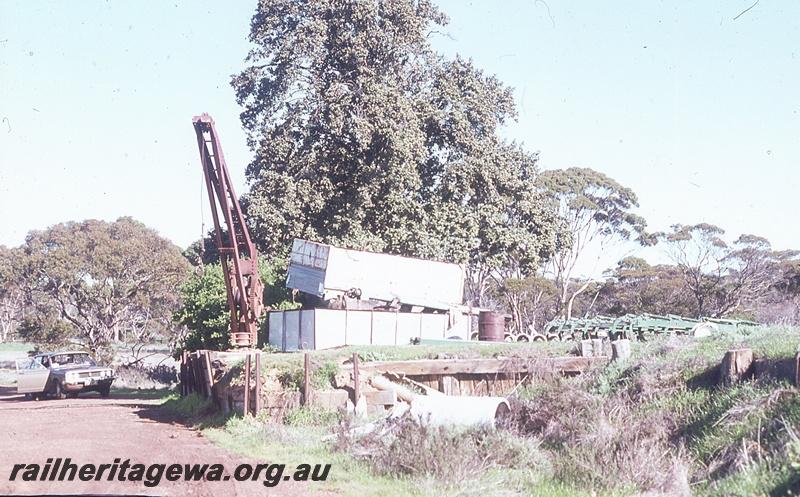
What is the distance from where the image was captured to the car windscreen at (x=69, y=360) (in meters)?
28.8

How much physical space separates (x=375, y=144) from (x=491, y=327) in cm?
913

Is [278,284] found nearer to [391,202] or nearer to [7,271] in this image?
[391,202]

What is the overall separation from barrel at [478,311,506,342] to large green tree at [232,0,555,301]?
6.16 metres

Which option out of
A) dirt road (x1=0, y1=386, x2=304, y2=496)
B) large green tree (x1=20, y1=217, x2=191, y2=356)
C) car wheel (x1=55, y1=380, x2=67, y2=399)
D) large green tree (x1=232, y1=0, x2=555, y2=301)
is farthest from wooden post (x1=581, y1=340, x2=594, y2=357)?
large green tree (x1=20, y1=217, x2=191, y2=356)

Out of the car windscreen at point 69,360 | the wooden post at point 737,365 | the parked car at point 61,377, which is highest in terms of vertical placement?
the wooden post at point 737,365

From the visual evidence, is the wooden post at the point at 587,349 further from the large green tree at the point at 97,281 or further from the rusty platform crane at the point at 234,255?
the large green tree at the point at 97,281

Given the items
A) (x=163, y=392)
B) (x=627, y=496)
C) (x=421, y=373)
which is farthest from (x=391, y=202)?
(x=627, y=496)

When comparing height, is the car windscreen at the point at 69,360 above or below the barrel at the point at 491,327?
below

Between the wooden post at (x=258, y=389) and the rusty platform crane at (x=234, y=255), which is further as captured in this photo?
the rusty platform crane at (x=234, y=255)

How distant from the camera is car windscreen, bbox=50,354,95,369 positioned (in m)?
28.8

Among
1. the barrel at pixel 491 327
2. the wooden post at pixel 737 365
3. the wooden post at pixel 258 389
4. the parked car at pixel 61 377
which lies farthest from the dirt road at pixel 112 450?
the barrel at pixel 491 327

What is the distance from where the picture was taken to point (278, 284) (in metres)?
32.5

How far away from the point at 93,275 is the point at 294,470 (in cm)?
3142

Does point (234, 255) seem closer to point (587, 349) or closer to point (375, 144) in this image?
point (375, 144)
